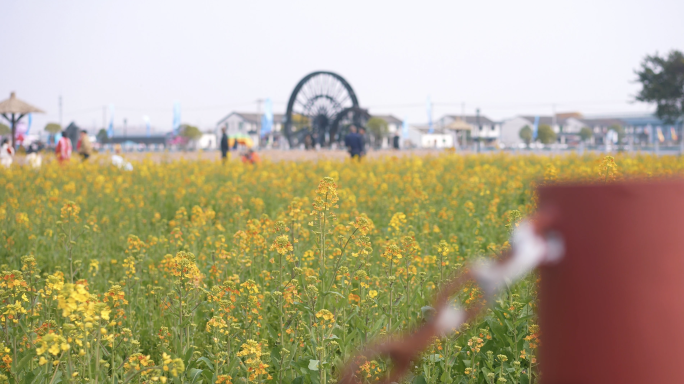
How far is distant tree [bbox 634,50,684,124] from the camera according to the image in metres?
29.2

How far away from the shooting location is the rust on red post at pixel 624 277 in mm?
765

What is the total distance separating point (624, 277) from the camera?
0.77 metres

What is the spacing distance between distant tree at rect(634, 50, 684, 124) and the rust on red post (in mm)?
32513

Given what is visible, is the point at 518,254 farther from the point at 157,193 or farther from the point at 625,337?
the point at 157,193

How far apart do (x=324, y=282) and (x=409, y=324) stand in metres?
0.64

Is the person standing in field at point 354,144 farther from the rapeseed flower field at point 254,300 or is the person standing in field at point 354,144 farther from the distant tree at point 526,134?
the distant tree at point 526,134

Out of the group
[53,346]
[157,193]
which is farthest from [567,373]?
[157,193]

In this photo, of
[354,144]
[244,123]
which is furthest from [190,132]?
[354,144]

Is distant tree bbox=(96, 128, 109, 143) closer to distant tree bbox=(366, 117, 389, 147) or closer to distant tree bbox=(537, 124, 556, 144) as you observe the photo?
distant tree bbox=(366, 117, 389, 147)

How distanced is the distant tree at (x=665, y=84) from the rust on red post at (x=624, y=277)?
32513 millimetres

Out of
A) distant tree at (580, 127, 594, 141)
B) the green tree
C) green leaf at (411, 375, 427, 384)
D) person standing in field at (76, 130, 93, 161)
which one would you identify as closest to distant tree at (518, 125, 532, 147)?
distant tree at (580, 127, 594, 141)

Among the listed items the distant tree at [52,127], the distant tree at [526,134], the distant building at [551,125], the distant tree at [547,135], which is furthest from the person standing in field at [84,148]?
the distant tree at [52,127]

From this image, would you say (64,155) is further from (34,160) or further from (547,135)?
(547,135)

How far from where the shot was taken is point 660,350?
30.4 inches
